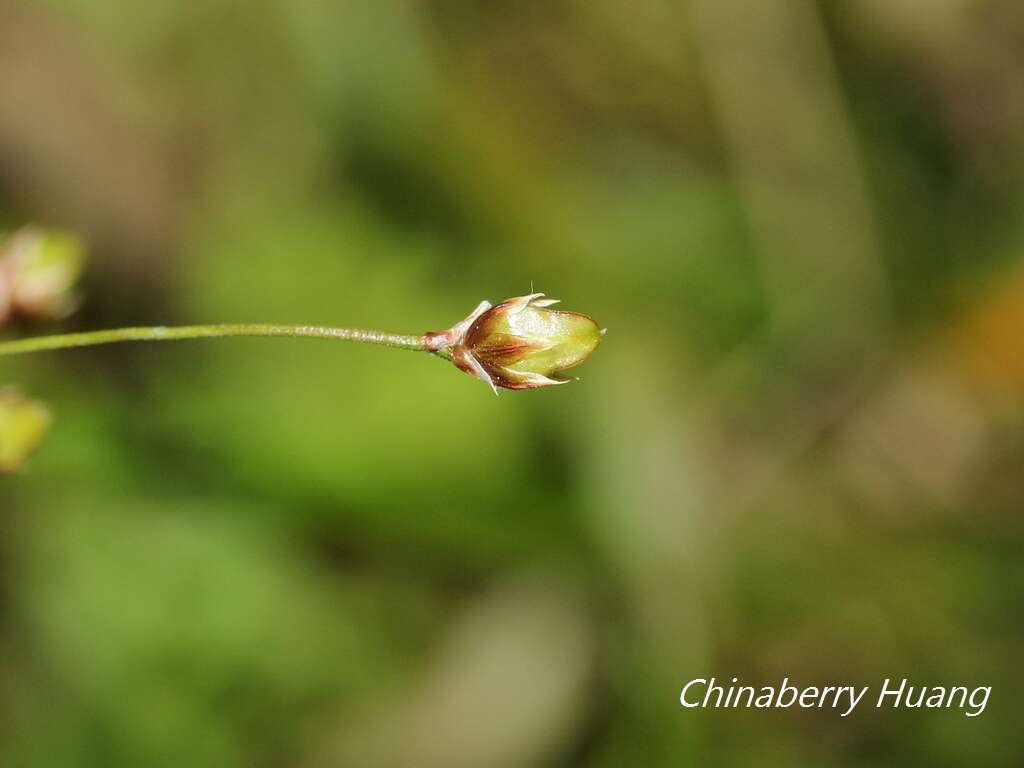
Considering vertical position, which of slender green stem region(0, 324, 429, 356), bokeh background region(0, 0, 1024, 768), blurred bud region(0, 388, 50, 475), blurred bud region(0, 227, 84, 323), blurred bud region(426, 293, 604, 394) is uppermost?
blurred bud region(0, 227, 84, 323)

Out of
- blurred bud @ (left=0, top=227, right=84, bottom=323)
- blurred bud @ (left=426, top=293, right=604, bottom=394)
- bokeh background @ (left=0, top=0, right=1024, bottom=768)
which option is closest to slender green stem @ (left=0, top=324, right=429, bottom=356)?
blurred bud @ (left=426, top=293, right=604, bottom=394)

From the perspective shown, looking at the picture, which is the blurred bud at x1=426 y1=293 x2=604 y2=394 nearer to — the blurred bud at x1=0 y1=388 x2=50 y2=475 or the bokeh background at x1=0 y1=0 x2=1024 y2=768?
the blurred bud at x1=0 y1=388 x2=50 y2=475

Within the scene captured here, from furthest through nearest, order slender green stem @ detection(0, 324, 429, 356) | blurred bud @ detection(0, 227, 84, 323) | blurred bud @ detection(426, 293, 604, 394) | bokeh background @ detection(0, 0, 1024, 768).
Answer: bokeh background @ detection(0, 0, 1024, 768)
blurred bud @ detection(0, 227, 84, 323)
blurred bud @ detection(426, 293, 604, 394)
slender green stem @ detection(0, 324, 429, 356)

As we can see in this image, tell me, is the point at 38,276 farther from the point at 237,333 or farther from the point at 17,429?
the point at 237,333

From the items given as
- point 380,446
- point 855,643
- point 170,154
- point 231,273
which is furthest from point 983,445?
point 170,154

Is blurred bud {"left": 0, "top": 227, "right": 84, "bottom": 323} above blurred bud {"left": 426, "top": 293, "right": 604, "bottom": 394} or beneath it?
above

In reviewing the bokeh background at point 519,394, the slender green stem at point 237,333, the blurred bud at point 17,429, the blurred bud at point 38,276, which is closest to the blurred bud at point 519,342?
the slender green stem at point 237,333
